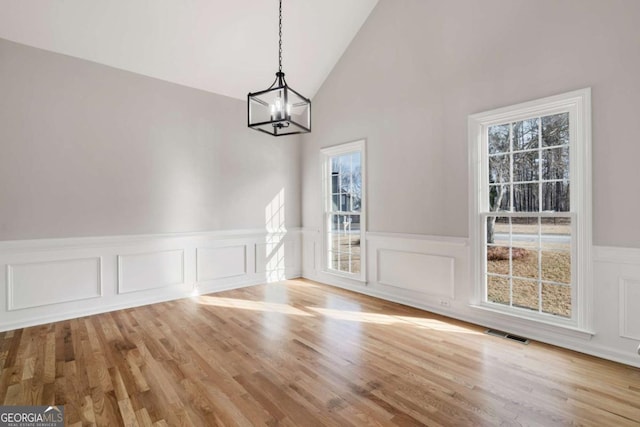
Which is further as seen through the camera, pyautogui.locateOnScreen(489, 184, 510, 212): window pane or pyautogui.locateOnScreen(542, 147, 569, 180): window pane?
pyautogui.locateOnScreen(489, 184, 510, 212): window pane

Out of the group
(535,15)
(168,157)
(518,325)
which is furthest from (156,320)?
(535,15)

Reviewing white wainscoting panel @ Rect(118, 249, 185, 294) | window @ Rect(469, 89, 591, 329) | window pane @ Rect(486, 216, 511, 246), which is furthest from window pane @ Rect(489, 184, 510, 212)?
white wainscoting panel @ Rect(118, 249, 185, 294)

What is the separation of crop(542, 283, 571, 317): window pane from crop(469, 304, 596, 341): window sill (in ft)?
0.41

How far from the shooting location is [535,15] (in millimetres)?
3121

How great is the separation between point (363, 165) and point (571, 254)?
8.78ft

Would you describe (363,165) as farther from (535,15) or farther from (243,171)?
(535,15)

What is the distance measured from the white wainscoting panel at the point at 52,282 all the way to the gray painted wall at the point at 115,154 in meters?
0.35

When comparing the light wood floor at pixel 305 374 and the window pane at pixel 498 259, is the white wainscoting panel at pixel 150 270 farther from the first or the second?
the window pane at pixel 498 259

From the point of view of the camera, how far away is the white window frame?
191 inches

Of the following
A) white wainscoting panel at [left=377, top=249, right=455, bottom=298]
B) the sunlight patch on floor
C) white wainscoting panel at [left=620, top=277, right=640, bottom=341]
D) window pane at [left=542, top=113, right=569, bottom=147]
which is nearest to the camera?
white wainscoting panel at [left=620, top=277, right=640, bottom=341]

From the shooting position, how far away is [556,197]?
10.3 ft

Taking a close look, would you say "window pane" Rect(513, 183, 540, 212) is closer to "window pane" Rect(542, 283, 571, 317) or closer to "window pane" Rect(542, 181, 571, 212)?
"window pane" Rect(542, 181, 571, 212)

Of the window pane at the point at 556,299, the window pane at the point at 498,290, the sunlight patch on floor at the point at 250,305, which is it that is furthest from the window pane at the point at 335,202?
the window pane at the point at 556,299

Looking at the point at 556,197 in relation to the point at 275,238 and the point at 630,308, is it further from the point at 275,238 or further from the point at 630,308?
the point at 275,238
